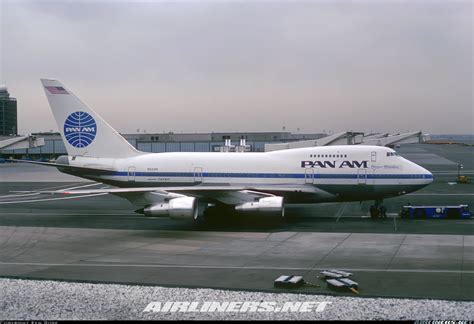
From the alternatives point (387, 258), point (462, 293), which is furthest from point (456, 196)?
point (462, 293)

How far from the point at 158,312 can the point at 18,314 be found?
348 cm

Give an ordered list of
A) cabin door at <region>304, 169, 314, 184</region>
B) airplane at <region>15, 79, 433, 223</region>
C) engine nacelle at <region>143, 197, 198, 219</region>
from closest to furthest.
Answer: engine nacelle at <region>143, 197, 198, 219</region>
airplane at <region>15, 79, 433, 223</region>
cabin door at <region>304, 169, 314, 184</region>

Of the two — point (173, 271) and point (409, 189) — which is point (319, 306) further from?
point (409, 189)

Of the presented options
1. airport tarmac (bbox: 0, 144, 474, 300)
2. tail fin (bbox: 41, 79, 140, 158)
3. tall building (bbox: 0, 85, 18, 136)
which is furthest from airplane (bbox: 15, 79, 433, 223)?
tall building (bbox: 0, 85, 18, 136)

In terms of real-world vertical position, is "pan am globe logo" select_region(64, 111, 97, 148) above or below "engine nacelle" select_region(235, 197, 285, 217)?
above

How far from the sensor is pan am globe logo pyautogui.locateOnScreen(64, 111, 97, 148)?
32844 mm

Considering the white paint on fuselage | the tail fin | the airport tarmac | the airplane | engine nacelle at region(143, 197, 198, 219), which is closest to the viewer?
the airport tarmac

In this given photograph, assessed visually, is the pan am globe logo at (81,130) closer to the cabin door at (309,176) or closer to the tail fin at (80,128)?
the tail fin at (80,128)

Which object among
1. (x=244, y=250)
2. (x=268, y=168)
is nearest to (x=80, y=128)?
(x=268, y=168)

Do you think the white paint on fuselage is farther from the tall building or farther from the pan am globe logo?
the tall building

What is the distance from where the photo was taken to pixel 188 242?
23.8 m

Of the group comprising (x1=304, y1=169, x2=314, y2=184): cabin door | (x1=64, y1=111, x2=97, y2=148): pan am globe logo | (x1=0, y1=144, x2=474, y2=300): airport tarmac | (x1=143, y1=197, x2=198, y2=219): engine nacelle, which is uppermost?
(x1=64, y1=111, x2=97, y2=148): pan am globe logo

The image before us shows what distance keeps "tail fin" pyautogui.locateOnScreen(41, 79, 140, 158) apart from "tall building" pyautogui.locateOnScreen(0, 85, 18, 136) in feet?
238

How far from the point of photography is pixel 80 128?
32.8 m
